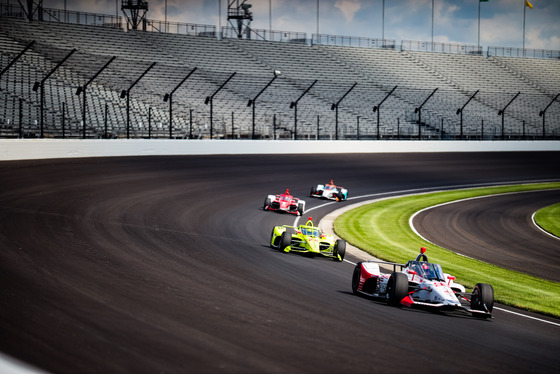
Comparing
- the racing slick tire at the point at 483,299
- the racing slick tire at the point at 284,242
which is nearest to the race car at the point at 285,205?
the racing slick tire at the point at 284,242

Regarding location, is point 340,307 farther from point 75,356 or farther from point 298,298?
point 75,356

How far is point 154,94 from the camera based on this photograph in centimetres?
4622

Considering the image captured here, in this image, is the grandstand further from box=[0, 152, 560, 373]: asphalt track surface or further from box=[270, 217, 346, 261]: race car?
box=[270, 217, 346, 261]: race car

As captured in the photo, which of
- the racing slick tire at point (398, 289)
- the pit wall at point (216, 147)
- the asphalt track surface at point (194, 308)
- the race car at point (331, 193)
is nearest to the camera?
the asphalt track surface at point (194, 308)

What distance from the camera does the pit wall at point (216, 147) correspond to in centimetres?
2966

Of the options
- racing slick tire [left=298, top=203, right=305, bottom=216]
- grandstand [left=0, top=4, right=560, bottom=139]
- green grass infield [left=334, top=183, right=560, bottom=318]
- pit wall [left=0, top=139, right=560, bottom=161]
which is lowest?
green grass infield [left=334, top=183, right=560, bottom=318]

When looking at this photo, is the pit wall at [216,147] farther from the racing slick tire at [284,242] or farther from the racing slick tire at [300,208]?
the racing slick tire at [284,242]

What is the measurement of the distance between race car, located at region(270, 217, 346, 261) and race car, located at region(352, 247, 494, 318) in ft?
13.0

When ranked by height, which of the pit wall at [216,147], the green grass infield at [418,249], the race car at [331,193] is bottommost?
the green grass infield at [418,249]

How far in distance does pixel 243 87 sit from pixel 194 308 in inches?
1737

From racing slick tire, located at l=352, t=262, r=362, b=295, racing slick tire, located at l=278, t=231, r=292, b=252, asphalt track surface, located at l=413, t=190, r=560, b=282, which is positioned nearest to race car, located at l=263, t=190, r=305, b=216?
asphalt track surface, located at l=413, t=190, r=560, b=282

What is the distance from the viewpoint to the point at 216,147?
38344mm

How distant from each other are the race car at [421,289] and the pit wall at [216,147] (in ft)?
68.1

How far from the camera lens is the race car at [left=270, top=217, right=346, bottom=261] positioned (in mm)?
16234
